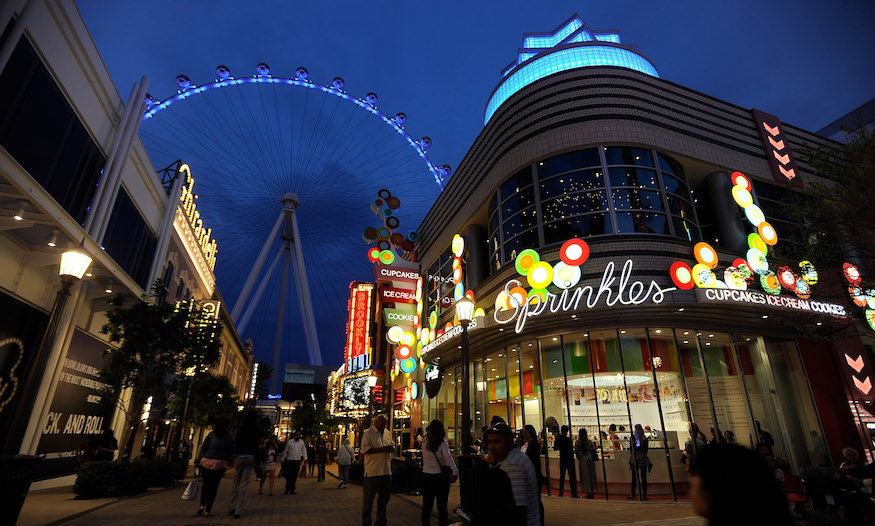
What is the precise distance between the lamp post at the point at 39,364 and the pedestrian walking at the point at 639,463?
13.8m

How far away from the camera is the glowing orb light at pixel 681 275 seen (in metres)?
14.7

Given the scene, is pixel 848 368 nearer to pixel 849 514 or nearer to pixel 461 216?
pixel 849 514

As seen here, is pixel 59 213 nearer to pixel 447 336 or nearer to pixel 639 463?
pixel 447 336

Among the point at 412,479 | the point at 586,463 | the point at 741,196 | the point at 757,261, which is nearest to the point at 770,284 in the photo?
the point at 757,261

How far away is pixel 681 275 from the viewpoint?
48.3 feet

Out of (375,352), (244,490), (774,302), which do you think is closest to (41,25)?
(244,490)

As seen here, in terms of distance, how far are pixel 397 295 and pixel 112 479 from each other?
21159mm

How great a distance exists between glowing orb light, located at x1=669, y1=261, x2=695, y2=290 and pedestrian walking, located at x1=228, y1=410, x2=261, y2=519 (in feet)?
43.9

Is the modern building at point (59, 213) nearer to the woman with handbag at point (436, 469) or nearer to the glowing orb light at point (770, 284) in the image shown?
the woman with handbag at point (436, 469)

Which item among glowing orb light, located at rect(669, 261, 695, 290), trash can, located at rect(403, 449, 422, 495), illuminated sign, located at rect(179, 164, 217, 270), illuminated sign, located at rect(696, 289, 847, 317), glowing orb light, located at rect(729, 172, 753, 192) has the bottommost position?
trash can, located at rect(403, 449, 422, 495)

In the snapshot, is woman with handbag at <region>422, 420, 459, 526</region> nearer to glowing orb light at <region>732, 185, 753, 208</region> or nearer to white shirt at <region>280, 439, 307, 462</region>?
white shirt at <region>280, 439, 307, 462</region>

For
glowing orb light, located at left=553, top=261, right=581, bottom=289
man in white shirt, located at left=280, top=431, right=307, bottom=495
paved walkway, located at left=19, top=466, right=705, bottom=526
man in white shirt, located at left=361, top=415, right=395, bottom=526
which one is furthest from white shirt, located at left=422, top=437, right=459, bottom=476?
glowing orb light, located at left=553, top=261, right=581, bottom=289

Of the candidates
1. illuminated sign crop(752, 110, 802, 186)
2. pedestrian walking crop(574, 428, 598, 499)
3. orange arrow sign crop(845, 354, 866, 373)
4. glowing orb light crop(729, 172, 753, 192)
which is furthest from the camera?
illuminated sign crop(752, 110, 802, 186)

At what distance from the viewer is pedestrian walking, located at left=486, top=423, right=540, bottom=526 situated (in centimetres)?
367
